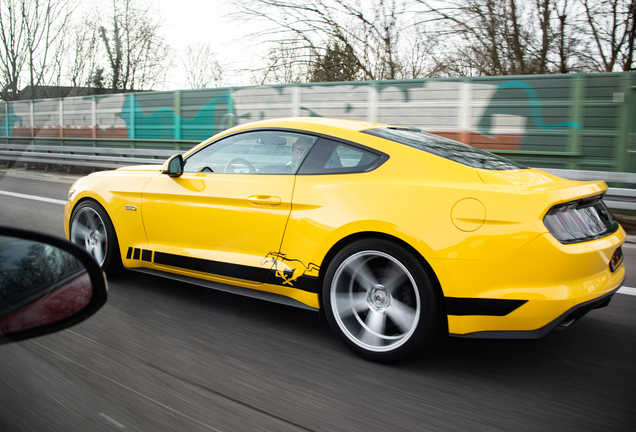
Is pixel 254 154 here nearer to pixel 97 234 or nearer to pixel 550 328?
pixel 97 234

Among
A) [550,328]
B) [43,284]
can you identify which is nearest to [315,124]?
[550,328]

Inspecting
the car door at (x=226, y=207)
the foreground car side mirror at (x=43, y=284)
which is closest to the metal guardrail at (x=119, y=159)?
the car door at (x=226, y=207)

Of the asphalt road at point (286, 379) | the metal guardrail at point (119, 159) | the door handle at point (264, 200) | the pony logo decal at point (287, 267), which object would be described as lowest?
the asphalt road at point (286, 379)

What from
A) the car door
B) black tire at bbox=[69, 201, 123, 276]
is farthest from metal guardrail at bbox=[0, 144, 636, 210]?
black tire at bbox=[69, 201, 123, 276]

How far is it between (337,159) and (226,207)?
89 centimetres

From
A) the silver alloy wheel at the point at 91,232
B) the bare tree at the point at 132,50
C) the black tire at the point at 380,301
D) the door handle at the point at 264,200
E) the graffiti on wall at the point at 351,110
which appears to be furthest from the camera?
the bare tree at the point at 132,50

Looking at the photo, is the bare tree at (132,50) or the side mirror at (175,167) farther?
the bare tree at (132,50)

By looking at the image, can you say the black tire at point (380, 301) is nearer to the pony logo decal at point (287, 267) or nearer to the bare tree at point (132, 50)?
the pony logo decal at point (287, 267)

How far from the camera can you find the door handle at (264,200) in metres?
3.35

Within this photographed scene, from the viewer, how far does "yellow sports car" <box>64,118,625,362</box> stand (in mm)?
2590

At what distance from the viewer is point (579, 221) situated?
2789 millimetres

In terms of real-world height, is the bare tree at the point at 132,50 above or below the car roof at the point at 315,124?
above

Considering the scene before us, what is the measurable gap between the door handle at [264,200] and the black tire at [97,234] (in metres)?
1.61

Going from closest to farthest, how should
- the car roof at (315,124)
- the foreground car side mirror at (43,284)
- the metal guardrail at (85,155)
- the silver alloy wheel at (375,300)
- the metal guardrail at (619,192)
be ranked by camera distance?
1. the foreground car side mirror at (43,284)
2. the silver alloy wheel at (375,300)
3. the car roof at (315,124)
4. the metal guardrail at (619,192)
5. the metal guardrail at (85,155)
